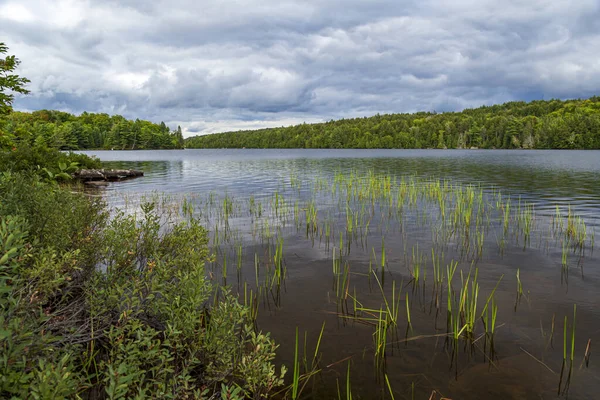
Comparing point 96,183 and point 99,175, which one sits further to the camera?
point 99,175

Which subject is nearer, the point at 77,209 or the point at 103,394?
the point at 103,394

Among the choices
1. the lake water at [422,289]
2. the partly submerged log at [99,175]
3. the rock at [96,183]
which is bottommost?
the lake water at [422,289]

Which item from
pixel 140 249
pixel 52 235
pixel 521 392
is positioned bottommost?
pixel 521 392

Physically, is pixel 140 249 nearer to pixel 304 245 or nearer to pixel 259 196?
pixel 304 245

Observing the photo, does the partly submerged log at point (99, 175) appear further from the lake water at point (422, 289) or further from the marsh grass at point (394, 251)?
the lake water at point (422, 289)

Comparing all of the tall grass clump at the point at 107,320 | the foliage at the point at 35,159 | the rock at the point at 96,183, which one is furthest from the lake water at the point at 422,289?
the rock at the point at 96,183

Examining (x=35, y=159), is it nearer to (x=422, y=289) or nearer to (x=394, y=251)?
(x=394, y=251)

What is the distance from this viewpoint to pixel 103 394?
14.4 ft

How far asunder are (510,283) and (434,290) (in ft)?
7.84

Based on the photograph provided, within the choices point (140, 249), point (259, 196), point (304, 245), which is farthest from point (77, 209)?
point (259, 196)

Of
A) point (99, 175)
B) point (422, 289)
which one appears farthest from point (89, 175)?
point (422, 289)

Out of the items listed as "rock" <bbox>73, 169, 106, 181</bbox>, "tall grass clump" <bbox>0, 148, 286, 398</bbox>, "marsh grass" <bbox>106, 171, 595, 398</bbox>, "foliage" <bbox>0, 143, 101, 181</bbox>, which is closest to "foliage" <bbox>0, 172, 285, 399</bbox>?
"tall grass clump" <bbox>0, 148, 286, 398</bbox>

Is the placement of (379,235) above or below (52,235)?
below

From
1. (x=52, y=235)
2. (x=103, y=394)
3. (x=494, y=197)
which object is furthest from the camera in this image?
(x=494, y=197)
